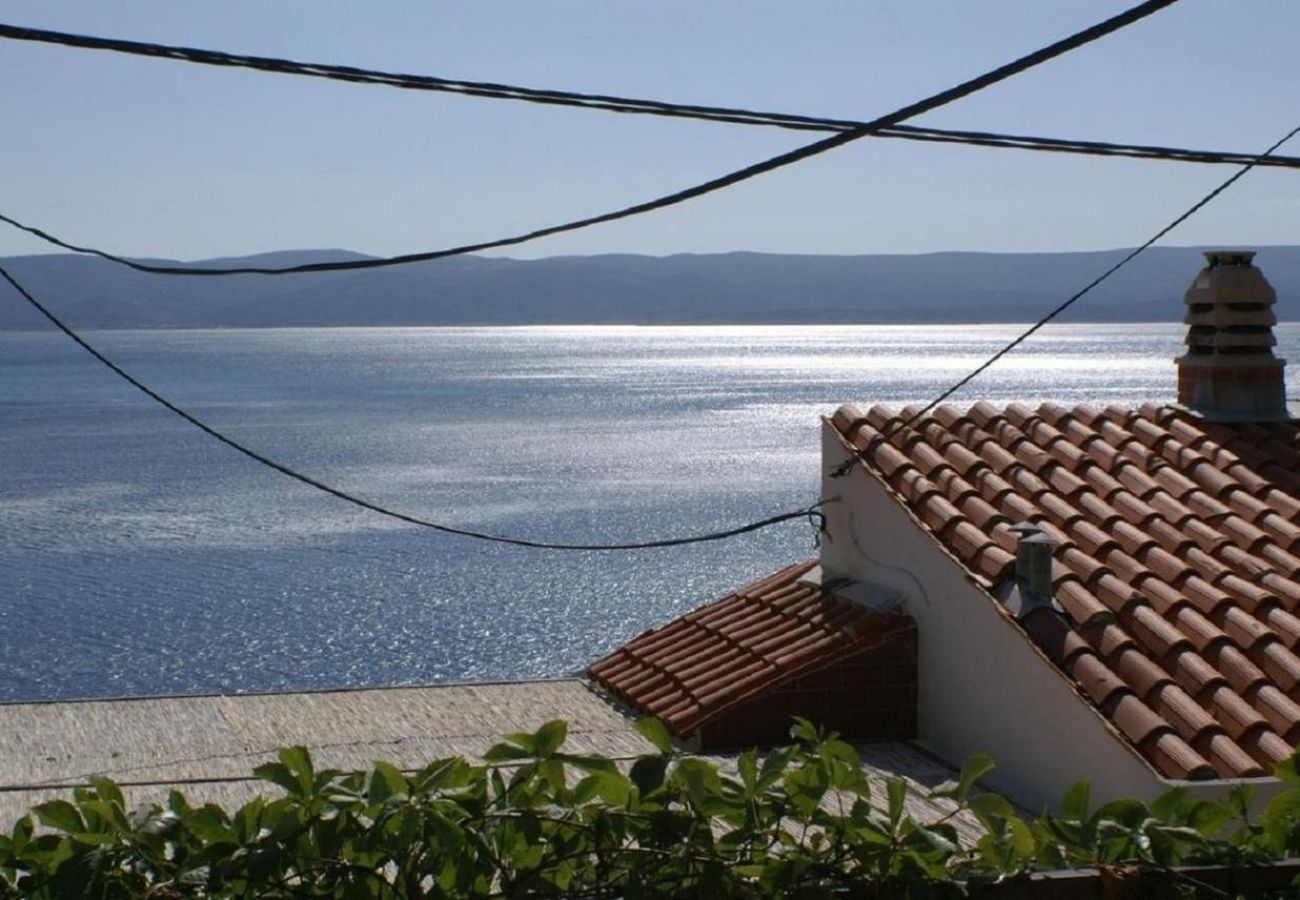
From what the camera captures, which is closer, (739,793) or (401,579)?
(739,793)

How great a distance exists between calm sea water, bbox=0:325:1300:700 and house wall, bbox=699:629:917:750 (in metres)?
20.3

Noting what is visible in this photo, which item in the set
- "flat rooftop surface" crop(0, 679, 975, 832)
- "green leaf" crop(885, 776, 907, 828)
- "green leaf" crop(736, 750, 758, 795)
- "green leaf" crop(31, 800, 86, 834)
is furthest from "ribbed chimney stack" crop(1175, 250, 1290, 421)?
"green leaf" crop(31, 800, 86, 834)

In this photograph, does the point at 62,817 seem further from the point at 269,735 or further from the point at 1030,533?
the point at 269,735

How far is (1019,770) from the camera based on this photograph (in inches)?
371

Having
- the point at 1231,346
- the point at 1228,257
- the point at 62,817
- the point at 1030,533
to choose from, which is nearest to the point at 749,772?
the point at 62,817

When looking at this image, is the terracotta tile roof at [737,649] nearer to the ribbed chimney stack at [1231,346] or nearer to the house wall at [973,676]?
the house wall at [973,676]

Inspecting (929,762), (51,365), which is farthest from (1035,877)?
(51,365)

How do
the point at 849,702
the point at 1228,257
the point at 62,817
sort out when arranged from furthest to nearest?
1. the point at 1228,257
2. the point at 849,702
3. the point at 62,817

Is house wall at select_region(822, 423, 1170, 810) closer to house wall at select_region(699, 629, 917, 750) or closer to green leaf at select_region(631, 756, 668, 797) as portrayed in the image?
house wall at select_region(699, 629, 917, 750)

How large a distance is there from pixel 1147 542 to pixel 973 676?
52.4 inches

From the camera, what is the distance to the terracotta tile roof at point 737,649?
1078cm

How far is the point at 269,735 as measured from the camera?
37.2 feet

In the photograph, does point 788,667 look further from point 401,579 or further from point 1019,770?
point 401,579

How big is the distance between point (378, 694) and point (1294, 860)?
9800 millimetres
